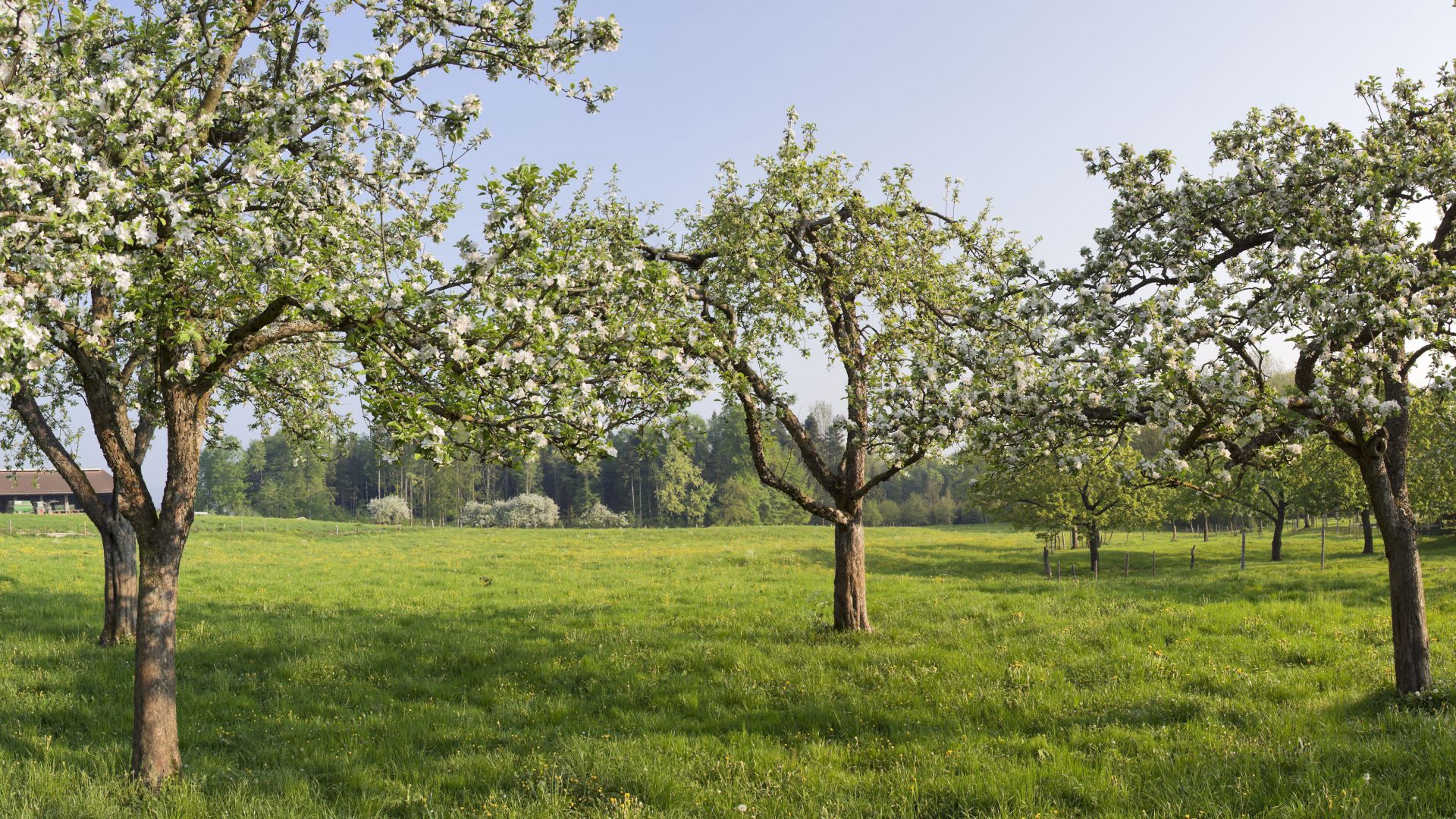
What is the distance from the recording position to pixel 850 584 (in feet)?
61.2

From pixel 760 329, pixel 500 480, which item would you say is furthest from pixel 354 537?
pixel 500 480

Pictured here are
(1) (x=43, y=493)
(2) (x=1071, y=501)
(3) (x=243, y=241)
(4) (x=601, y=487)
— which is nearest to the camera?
(3) (x=243, y=241)

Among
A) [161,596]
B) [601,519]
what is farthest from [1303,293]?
[601,519]

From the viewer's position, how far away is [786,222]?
57.4ft

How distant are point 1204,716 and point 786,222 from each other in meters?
11.9

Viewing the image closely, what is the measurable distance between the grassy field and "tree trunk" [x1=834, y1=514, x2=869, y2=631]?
2.82 ft

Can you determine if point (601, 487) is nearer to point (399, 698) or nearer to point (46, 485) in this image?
point (46, 485)

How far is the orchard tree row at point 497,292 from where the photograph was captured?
328 inches

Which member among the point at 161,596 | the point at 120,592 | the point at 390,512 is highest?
the point at 161,596

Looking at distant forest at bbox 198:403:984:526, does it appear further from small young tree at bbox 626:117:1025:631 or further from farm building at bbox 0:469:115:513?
small young tree at bbox 626:117:1025:631

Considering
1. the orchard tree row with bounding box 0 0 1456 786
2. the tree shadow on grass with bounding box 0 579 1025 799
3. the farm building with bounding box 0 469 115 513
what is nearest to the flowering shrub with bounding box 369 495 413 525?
the farm building with bounding box 0 469 115 513

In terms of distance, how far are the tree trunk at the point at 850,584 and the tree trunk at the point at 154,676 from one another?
12.9 metres

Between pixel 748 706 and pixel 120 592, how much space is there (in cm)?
1513

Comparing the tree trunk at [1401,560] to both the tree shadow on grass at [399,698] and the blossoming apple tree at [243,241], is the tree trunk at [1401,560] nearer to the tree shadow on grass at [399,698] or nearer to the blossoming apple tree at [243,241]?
the tree shadow on grass at [399,698]
